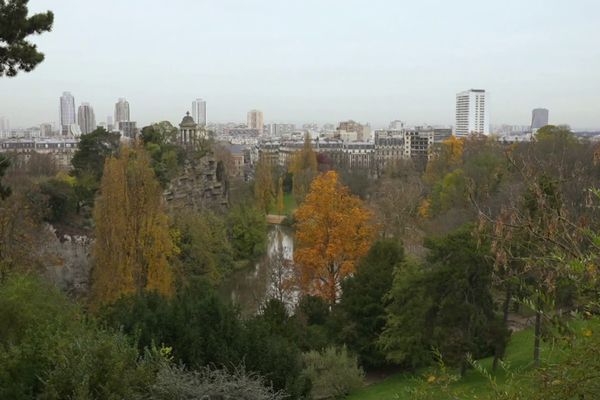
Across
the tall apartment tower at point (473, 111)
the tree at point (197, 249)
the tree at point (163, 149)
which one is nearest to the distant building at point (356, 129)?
the tall apartment tower at point (473, 111)

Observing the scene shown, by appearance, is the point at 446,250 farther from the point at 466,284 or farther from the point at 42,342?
the point at 42,342

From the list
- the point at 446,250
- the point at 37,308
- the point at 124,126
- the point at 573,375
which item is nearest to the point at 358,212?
the point at 446,250

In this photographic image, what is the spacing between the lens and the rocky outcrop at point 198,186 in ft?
103

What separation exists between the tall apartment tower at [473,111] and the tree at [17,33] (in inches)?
5225

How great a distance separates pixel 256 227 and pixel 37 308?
19174mm

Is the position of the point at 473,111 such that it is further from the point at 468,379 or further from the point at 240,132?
the point at 468,379

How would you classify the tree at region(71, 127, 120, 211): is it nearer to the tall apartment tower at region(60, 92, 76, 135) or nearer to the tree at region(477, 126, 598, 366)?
the tree at region(477, 126, 598, 366)

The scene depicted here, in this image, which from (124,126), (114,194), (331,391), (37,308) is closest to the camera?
(37,308)

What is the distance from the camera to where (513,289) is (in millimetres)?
11961

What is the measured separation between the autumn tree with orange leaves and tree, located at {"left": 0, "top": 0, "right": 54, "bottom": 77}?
9.18 m

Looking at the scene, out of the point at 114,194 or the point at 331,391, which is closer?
the point at 331,391

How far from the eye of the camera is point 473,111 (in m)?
139

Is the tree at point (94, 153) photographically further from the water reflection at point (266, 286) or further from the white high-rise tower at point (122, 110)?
the white high-rise tower at point (122, 110)

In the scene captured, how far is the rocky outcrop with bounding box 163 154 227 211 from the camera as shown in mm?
31500
